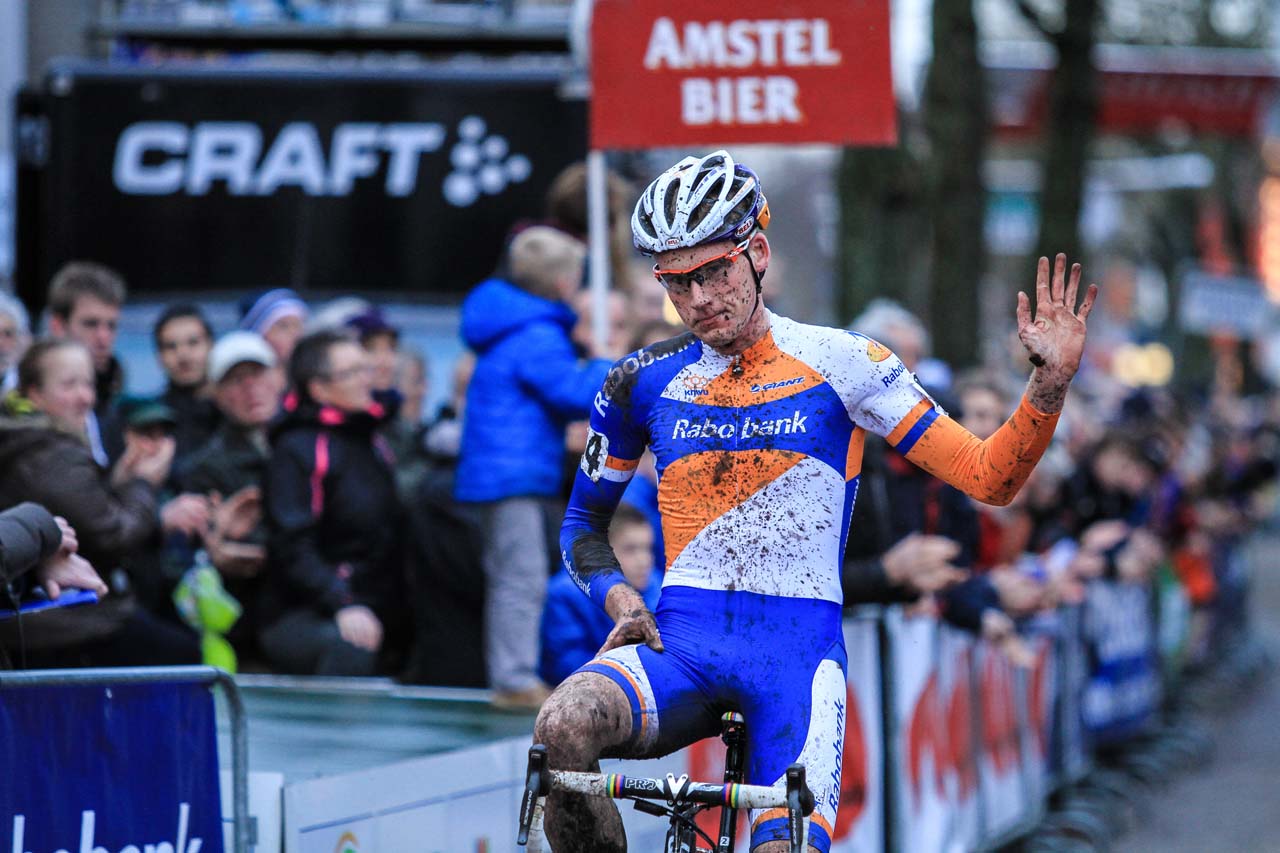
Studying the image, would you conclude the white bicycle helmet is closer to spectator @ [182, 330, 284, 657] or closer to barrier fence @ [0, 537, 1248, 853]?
barrier fence @ [0, 537, 1248, 853]

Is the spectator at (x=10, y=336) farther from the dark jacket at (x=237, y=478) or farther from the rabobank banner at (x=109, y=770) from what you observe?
the rabobank banner at (x=109, y=770)

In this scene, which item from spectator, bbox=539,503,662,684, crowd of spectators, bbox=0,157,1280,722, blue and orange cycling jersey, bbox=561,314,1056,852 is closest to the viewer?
blue and orange cycling jersey, bbox=561,314,1056,852

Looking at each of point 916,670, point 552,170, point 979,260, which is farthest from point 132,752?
point 979,260

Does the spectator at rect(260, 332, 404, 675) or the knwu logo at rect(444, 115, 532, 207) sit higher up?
the knwu logo at rect(444, 115, 532, 207)

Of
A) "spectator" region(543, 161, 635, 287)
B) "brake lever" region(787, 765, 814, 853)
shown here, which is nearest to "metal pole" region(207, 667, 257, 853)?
"brake lever" region(787, 765, 814, 853)

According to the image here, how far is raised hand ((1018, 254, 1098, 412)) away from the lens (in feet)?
15.5

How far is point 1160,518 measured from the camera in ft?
49.6

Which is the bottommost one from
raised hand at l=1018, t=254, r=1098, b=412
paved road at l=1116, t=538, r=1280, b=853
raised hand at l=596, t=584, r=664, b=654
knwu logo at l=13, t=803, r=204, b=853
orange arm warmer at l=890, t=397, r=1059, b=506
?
paved road at l=1116, t=538, r=1280, b=853

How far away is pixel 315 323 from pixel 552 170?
372 centimetres

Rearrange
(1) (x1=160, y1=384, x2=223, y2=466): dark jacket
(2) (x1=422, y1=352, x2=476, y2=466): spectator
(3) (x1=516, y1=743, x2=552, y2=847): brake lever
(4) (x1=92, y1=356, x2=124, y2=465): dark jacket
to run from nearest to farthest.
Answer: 1. (3) (x1=516, y1=743, x2=552, y2=847): brake lever
2. (4) (x1=92, y1=356, x2=124, y2=465): dark jacket
3. (1) (x1=160, y1=384, x2=223, y2=466): dark jacket
4. (2) (x1=422, y1=352, x2=476, y2=466): spectator

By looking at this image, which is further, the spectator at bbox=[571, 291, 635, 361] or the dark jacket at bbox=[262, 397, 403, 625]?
the spectator at bbox=[571, 291, 635, 361]

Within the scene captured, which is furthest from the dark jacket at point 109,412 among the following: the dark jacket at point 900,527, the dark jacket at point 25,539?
the dark jacket at point 900,527

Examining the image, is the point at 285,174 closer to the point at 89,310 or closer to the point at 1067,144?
the point at 89,310

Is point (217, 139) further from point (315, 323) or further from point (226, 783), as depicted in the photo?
point (226, 783)
